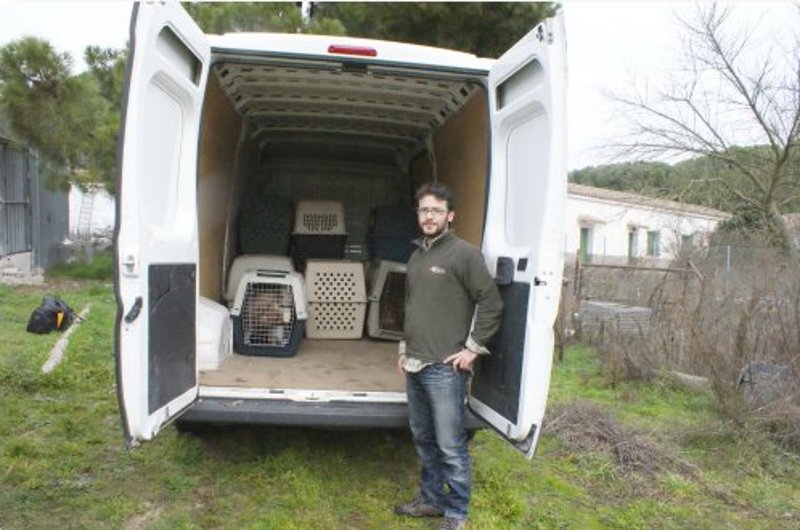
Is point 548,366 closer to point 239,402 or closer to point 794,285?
point 239,402

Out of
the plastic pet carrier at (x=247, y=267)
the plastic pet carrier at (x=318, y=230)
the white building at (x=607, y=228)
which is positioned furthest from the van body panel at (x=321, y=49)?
the white building at (x=607, y=228)

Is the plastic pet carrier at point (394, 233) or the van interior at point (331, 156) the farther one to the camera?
the plastic pet carrier at point (394, 233)

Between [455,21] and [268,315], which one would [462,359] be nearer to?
[268,315]

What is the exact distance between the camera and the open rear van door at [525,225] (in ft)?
10.9

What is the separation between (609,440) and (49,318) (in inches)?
249

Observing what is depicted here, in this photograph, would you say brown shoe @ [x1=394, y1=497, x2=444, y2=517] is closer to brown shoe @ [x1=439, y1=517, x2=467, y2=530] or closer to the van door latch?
brown shoe @ [x1=439, y1=517, x2=467, y2=530]

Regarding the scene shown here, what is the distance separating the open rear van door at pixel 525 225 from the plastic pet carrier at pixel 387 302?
2295mm

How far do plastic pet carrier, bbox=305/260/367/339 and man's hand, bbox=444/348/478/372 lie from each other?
2622mm

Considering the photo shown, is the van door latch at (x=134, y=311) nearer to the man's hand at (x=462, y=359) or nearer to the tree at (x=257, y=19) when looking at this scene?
the man's hand at (x=462, y=359)

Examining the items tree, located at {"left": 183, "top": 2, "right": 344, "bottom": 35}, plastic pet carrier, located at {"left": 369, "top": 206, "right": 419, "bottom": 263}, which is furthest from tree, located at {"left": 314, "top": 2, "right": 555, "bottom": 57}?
plastic pet carrier, located at {"left": 369, "top": 206, "right": 419, "bottom": 263}

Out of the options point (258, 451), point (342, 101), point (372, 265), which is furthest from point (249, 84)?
point (258, 451)

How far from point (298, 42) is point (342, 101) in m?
1.77

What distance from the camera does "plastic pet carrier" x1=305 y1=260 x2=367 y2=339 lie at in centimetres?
613

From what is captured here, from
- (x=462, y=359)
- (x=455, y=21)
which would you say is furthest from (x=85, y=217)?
(x=462, y=359)
